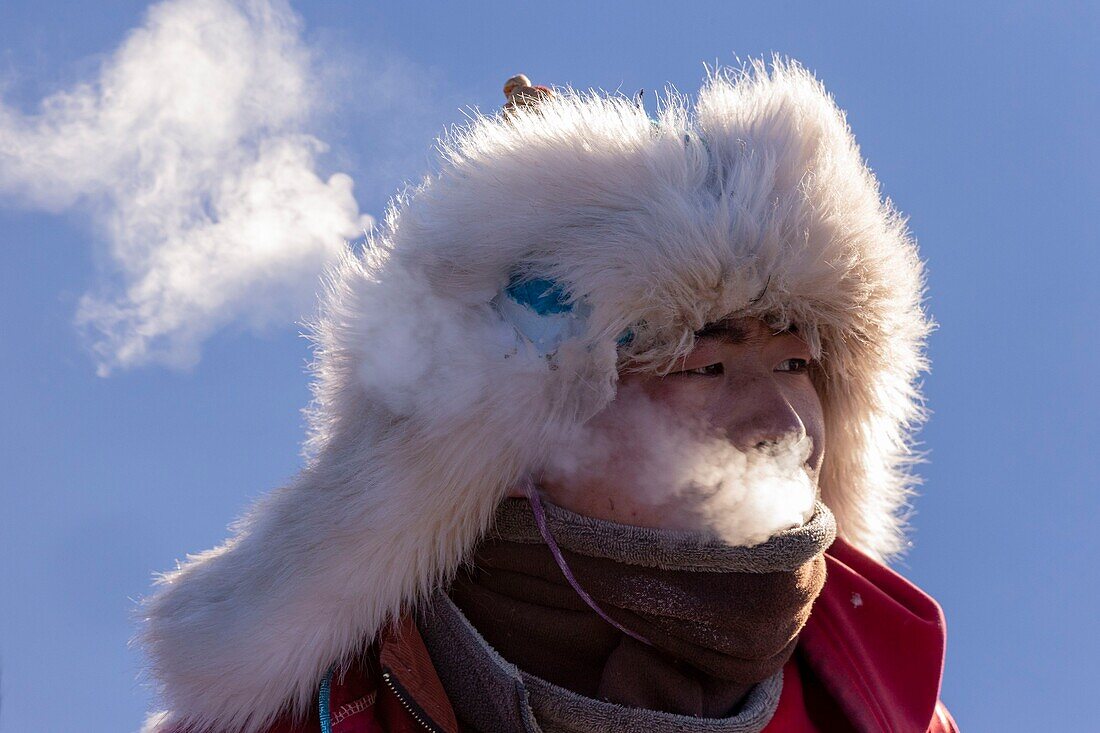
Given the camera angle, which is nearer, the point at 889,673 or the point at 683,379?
the point at 683,379

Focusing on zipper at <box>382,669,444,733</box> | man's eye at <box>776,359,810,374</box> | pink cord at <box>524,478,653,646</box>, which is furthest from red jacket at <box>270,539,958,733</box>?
man's eye at <box>776,359,810,374</box>

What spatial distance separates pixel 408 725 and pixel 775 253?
42.4 inches

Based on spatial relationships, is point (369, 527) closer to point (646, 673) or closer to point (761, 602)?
point (646, 673)

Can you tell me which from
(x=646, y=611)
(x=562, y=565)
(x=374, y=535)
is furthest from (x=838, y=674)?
(x=374, y=535)

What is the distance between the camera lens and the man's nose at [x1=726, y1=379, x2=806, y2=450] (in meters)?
1.85

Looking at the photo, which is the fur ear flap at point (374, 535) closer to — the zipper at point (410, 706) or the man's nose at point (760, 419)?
the zipper at point (410, 706)

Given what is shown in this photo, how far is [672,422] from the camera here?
188cm

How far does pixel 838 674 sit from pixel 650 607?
611mm

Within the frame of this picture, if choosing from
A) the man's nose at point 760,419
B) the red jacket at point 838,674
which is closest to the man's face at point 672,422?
the man's nose at point 760,419

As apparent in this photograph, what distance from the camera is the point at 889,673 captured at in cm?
225

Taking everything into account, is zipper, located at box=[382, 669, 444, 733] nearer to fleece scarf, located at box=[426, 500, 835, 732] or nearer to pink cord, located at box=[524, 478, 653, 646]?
fleece scarf, located at box=[426, 500, 835, 732]

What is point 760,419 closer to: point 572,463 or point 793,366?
point 793,366

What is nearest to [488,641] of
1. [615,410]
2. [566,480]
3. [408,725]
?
[408,725]

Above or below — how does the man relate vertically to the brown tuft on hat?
below
